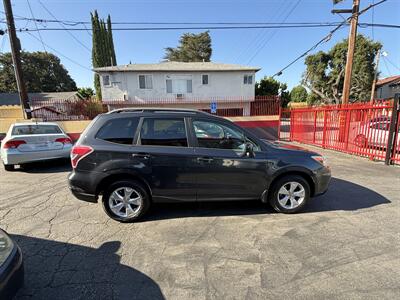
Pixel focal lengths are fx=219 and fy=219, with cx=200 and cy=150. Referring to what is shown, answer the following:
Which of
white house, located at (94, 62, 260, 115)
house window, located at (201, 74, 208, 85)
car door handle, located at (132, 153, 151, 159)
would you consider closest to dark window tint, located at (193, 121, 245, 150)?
car door handle, located at (132, 153, 151, 159)

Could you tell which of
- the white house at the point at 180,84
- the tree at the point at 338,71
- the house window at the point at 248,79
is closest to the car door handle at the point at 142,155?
the white house at the point at 180,84

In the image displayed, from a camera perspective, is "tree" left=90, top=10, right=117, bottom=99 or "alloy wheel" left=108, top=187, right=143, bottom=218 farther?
"tree" left=90, top=10, right=117, bottom=99

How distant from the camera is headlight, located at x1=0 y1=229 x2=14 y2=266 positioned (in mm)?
1784

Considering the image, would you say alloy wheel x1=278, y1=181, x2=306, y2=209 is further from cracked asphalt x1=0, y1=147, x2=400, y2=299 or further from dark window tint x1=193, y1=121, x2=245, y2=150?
dark window tint x1=193, y1=121, x2=245, y2=150

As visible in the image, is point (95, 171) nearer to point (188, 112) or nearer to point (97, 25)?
point (188, 112)

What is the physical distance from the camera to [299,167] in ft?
12.1

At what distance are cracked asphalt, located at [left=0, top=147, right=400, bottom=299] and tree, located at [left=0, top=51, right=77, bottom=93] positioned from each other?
2116 inches

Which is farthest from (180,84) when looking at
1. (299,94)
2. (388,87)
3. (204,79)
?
(299,94)

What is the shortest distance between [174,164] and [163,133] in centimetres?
55

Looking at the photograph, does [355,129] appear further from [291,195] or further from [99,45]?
[99,45]

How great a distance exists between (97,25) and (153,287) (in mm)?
36331

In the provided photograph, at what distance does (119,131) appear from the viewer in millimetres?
3545

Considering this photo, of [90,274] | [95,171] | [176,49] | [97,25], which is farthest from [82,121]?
[176,49]

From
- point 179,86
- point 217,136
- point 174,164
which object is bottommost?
point 174,164
